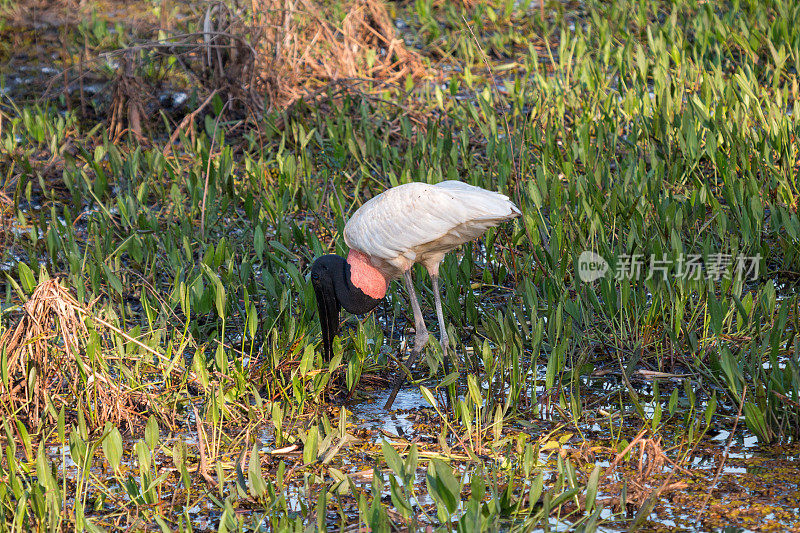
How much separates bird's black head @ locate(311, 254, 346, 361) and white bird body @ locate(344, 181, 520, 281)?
171 millimetres

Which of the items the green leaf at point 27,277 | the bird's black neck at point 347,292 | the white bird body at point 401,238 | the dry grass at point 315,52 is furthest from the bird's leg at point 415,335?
the dry grass at point 315,52

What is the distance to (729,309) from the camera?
3.80 metres

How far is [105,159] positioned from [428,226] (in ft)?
11.2

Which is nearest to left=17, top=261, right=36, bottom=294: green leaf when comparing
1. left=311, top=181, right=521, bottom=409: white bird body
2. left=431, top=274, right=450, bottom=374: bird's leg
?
left=311, top=181, right=521, bottom=409: white bird body

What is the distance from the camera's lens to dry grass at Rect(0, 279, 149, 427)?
10.5 feet

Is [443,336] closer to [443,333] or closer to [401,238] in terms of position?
[443,333]

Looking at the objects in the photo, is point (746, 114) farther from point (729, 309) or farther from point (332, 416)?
point (332, 416)

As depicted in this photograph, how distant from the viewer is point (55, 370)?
340 cm

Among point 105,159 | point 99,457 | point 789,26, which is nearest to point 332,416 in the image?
point 99,457

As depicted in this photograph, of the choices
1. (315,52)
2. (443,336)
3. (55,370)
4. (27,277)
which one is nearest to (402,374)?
(443,336)

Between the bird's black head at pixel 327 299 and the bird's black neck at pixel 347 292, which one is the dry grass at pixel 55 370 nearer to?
the bird's black head at pixel 327 299

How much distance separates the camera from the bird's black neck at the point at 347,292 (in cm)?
388

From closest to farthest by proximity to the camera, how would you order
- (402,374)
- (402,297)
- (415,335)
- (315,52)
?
(402,374), (415,335), (402,297), (315,52)

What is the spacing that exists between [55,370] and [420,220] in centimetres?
142
